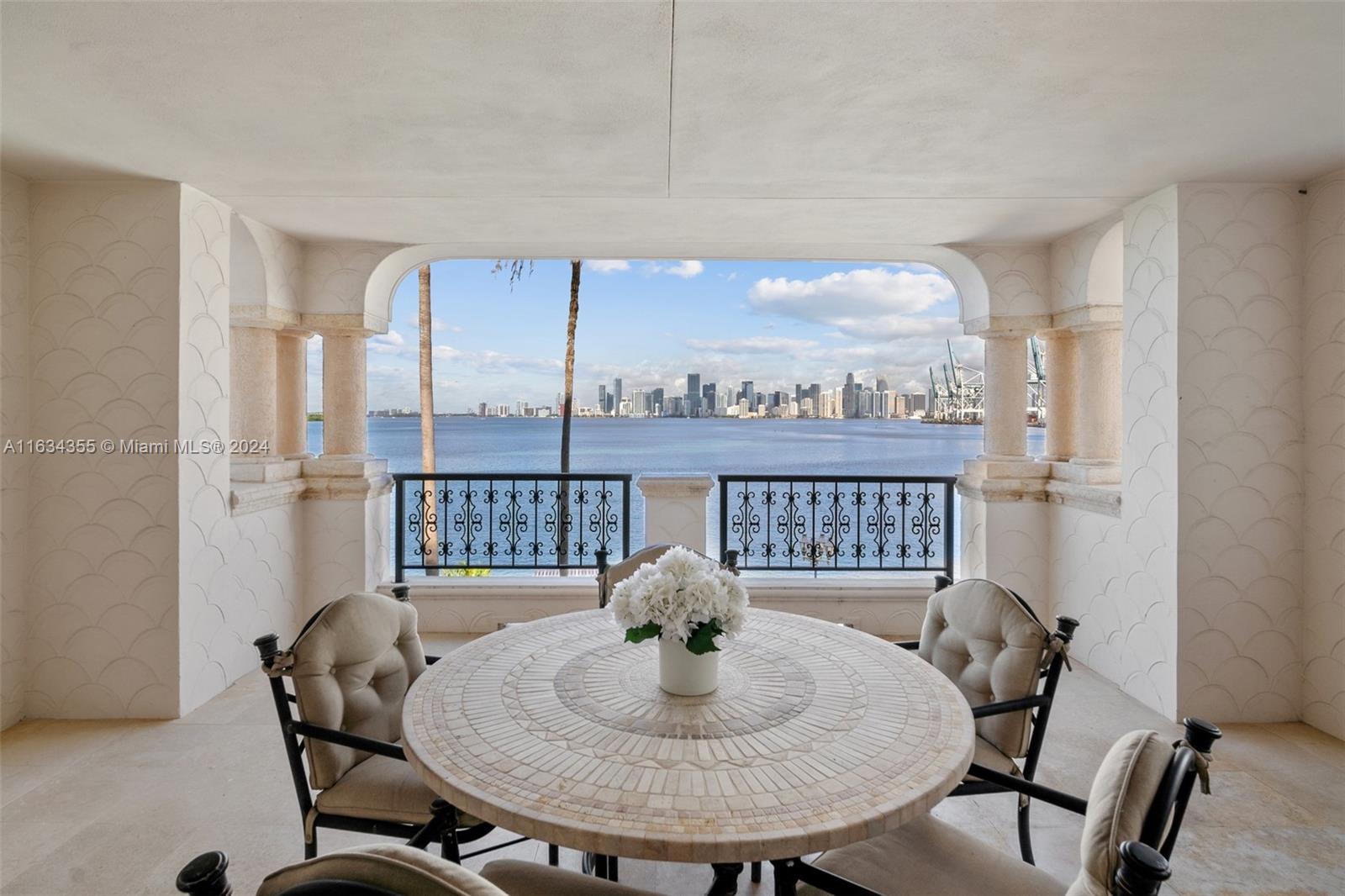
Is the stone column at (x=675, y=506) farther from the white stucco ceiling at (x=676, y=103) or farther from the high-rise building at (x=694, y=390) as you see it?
the high-rise building at (x=694, y=390)

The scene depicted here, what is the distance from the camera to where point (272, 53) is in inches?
74.7

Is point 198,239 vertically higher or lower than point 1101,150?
lower

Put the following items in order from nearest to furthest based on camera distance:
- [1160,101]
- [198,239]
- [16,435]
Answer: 1. [1160,101]
2. [16,435]
3. [198,239]

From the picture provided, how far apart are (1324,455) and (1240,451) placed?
12.0 inches

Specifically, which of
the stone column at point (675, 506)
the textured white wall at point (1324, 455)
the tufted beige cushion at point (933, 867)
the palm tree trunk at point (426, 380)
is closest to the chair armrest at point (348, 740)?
the tufted beige cushion at point (933, 867)

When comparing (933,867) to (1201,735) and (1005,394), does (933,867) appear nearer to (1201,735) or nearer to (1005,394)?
(1201,735)

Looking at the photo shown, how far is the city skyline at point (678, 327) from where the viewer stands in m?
31.4

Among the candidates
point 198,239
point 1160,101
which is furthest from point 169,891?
point 1160,101

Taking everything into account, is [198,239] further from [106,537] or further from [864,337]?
[864,337]

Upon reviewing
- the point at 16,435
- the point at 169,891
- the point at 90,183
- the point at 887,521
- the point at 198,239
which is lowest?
the point at 169,891

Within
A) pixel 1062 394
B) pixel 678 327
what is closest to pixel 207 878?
pixel 1062 394

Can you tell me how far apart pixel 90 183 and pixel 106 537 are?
1.56 m

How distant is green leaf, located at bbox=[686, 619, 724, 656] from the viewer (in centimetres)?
148

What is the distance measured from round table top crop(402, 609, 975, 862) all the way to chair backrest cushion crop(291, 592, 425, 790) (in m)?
0.21
